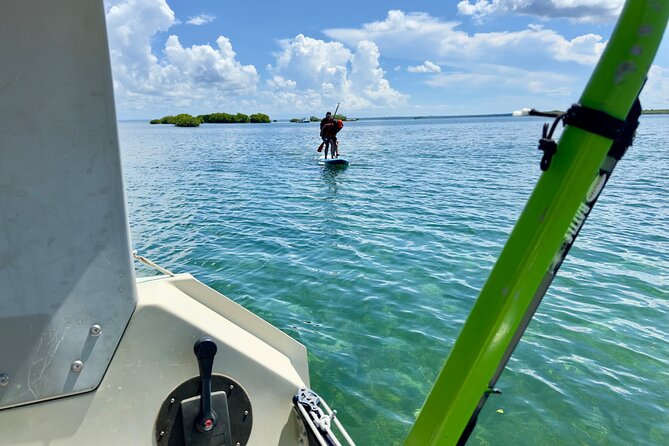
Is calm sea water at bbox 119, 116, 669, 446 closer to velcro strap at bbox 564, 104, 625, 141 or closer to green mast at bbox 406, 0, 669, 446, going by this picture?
green mast at bbox 406, 0, 669, 446

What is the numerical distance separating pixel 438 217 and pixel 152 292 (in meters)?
11.2

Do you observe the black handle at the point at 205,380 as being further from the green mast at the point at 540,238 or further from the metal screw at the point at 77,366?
the green mast at the point at 540,238

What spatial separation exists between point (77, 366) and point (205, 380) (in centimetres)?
48

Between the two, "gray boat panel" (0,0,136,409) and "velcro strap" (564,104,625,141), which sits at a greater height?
"velcro strap" (564,104,625,141)

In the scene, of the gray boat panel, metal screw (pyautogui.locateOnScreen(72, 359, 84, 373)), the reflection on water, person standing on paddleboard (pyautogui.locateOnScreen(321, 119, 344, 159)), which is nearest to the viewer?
the gray boat panel

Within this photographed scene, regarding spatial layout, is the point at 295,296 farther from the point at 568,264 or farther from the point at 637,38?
the point at 637,38

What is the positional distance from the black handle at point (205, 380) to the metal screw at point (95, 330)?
36cm

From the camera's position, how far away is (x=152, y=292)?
2.09 metres

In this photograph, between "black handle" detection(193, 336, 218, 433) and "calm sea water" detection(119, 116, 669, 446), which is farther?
"calm sea water" detection(119, 116, 669, 446)

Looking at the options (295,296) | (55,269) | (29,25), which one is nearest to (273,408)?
(55,269)

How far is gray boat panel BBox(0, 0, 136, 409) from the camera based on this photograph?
1590mm

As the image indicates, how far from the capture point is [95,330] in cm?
184

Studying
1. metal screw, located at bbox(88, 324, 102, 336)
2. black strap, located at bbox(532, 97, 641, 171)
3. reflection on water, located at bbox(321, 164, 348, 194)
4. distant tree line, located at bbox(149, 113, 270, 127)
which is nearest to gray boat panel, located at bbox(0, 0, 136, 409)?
metal screw, located at bbox(88, 324, 102, 336)

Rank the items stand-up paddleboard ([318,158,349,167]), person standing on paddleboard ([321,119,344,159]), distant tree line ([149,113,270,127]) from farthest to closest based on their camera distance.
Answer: distant tree line ([149,113,270,127]) → stand-up paddleboard ([318,158,349,167]) → person standing on paddleboard ([321,119,344,159])
